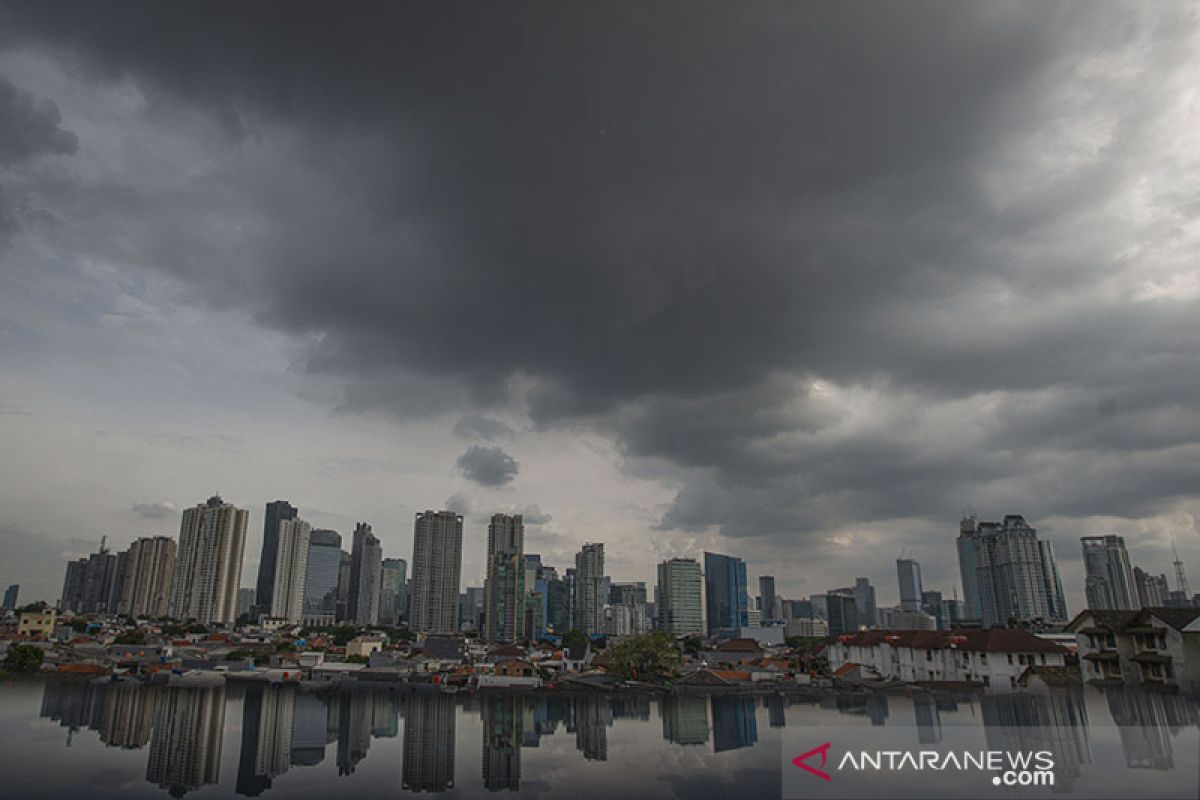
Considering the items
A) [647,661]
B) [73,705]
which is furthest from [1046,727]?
[73,705]

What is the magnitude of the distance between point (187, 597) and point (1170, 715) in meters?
181

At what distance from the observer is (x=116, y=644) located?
88688 millimetres

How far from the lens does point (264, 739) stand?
118 ft

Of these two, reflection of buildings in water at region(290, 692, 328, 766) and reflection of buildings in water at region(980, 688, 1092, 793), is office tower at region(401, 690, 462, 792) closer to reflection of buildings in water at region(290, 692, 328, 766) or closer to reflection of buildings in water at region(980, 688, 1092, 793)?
reflection of buildings in water at region(290, 692, 328, 766)

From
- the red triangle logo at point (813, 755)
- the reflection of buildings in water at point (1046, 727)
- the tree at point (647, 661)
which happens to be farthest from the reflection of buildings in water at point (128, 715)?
the tree at point (647, 661)

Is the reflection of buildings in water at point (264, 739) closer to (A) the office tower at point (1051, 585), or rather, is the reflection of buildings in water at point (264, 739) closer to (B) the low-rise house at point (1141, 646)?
(B) the low-rise house at point (1141, 646)

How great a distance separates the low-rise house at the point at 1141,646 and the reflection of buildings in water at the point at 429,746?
44.7 m

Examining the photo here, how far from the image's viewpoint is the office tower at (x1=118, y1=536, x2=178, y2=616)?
174625 millimetres

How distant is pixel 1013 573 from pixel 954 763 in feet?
520

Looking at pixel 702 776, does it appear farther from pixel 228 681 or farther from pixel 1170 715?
pixel 228 681

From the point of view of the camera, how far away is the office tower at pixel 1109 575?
162750 millimetres

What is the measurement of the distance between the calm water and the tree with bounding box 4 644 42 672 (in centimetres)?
2541

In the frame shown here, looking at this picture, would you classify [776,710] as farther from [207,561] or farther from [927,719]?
[207,561]

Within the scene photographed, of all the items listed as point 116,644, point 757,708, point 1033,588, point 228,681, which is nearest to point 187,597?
point 116,644
